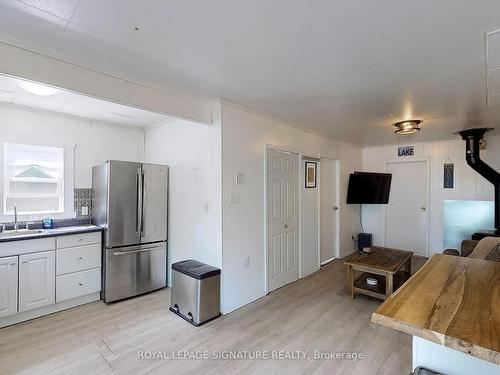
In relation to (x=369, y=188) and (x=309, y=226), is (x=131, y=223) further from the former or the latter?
(x=369, y=188)

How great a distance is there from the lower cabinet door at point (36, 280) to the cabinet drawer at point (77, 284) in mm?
68

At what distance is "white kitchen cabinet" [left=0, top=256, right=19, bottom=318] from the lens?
261 cm

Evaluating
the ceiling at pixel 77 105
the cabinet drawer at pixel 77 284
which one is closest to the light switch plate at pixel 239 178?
the ceiling at pixel 77 105

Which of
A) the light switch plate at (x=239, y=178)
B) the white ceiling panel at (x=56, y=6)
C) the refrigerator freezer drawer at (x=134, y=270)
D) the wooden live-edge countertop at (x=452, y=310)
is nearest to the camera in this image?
the wooden live-edge countertop at (x=452, y=310)

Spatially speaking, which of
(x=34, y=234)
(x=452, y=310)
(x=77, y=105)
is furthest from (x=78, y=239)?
(x=452, y=310)

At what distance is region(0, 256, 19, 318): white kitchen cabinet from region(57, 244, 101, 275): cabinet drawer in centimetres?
39

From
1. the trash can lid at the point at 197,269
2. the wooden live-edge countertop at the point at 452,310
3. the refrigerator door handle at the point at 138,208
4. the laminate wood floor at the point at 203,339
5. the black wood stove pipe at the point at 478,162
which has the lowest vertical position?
the laminate wood floor at the point at 203,339

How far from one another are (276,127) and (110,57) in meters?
2.23

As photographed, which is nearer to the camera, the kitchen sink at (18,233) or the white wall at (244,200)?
the kitchen sink at (18,233)

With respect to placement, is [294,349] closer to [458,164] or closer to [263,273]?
[263,273]

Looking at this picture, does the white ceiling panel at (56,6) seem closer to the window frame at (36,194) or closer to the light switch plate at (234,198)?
the light switch plate at (234,198)

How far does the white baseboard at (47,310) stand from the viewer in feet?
8.84

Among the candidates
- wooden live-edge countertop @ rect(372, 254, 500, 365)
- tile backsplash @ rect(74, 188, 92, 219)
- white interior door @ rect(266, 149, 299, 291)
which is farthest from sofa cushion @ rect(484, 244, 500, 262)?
tile backsplash @ rect(74, 188, 92, 219)

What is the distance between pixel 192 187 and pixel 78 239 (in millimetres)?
1487
